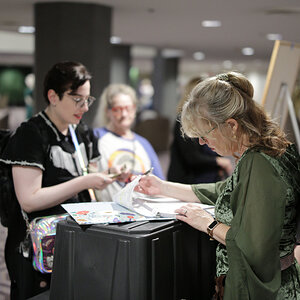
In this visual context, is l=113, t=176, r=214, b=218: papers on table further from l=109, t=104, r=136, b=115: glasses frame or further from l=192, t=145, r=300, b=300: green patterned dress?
l=109, t=104, r=136, b=115: glasses frame

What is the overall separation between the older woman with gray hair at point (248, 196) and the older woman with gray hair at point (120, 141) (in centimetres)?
129

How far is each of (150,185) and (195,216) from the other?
0.46 metres

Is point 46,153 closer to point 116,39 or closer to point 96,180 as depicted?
point 96,180

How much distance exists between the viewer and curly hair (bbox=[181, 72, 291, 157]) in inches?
63.6

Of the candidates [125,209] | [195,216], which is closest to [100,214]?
[125,209]

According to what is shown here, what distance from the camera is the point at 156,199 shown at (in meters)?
2.15

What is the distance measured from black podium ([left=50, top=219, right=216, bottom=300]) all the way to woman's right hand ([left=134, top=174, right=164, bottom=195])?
0.33m

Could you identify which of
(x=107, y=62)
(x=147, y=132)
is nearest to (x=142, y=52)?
(x=147, y=132)

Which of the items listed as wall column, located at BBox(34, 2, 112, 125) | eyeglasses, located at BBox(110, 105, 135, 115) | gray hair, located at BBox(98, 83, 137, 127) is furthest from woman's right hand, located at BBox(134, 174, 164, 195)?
wall column, located at BBox(34, 2, 112, 125)

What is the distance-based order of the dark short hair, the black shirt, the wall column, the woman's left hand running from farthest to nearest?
the wall column < the dark short hair < the black shirt < the woman's left hand

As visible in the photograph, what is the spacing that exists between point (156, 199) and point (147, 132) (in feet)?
28.5

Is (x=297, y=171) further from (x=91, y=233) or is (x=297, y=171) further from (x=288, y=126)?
(x=288, y=126)

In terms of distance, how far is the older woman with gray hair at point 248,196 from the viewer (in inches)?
59.4

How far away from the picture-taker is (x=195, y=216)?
70.1 inches
